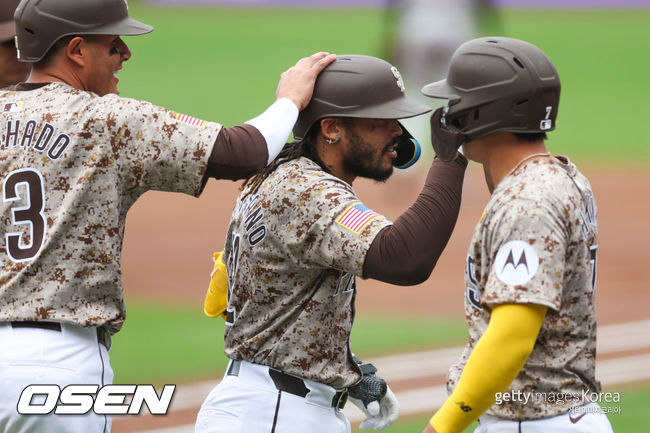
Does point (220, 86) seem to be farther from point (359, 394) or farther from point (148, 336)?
point (359, 394)

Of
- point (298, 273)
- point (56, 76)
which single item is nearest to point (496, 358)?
point (298, 273)

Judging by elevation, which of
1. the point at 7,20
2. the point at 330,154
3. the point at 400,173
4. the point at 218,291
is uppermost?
the point at 7,20

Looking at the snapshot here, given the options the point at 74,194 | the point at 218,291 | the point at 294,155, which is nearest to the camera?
the point at 74,194

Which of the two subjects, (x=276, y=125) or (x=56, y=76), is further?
(x=56, y=76)

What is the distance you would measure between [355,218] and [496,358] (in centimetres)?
83

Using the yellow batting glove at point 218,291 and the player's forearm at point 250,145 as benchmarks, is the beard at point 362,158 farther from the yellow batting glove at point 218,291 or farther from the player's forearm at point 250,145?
the yellow batting glove at point 218,291

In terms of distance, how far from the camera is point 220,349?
9.52m

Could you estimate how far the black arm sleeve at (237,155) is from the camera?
140 inches

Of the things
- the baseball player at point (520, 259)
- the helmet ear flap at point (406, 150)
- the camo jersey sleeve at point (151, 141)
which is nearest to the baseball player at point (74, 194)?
the camo jersey sleeve at point (151, 141)

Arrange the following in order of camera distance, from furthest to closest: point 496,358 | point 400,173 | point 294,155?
point 400,173, point 294,155, point 496,358

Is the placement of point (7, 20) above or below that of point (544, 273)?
above

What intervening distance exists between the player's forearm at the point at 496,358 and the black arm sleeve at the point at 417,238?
535 mm

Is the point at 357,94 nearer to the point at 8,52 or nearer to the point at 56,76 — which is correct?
the point at 56,76

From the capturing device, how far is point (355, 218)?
3.51m
